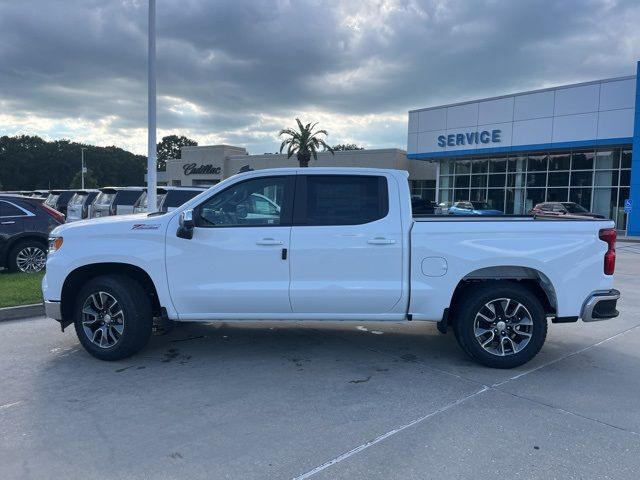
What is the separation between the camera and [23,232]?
10.0 m

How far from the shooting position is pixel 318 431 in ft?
12.4

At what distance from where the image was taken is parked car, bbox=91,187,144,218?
15.1 meters

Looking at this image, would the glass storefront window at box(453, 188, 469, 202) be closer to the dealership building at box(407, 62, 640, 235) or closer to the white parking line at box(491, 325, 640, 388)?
the dealership building at box(407, 62, 640, 235)

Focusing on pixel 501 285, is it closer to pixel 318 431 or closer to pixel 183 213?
pixel 318 431

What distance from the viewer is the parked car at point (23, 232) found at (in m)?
9.94

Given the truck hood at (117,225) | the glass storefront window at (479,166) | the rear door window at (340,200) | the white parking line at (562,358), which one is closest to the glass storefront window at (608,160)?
the glass storefront window at (479,166)

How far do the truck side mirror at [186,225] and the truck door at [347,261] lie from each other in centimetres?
98

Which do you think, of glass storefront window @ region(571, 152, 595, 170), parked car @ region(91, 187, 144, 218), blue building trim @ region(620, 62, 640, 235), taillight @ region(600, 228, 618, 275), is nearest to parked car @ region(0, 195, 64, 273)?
parked car @ region(91, 187, 144, 218)

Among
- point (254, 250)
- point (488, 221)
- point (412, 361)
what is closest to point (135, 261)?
point (254, 250)

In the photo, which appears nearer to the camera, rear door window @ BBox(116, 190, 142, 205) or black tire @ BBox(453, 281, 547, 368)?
black tire @ BBox(453, 281, 547, 368)

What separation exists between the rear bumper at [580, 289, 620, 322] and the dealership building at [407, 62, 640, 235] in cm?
2431

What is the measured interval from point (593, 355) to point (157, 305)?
4.77 metres

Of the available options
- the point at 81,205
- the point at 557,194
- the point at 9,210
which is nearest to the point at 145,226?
the point at 9,210

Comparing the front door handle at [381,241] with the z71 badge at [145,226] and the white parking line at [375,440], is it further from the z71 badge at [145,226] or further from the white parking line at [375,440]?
the z71 badge at [145,226]
